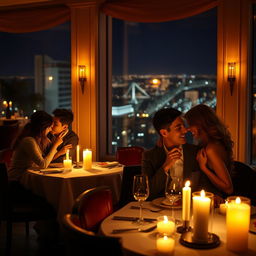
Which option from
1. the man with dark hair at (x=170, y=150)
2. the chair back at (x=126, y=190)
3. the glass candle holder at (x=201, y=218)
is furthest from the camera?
the chair back at (x=126, y=190)

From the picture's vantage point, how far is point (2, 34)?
715cm

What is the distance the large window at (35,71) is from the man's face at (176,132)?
3.86 m

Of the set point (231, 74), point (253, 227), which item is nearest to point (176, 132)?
point (253, 227)

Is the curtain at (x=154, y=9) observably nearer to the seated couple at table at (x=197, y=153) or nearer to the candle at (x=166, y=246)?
the seated couple at table at (x=197, y=153)

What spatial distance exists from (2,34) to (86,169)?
433cm

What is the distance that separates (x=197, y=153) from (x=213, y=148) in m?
0.14

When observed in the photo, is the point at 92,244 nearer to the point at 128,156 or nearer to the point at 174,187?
the point at 174,187

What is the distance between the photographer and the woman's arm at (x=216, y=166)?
2.62m

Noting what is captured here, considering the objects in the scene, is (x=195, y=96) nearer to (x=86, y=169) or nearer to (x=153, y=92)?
(x=153, y=92)

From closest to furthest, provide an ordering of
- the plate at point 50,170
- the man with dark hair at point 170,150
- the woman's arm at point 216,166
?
1. the woman's arm at point 216,166
2. the man with dark hair at point 170,150
3. the plate at point 50,170

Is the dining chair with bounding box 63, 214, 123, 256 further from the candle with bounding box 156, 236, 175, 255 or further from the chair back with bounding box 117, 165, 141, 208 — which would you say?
the chair back with bounding box 117, 165, 141, 208

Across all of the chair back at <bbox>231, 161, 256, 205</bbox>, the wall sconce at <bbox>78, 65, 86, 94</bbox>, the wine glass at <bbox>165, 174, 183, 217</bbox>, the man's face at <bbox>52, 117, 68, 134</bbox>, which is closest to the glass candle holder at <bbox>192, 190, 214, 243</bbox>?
the wine glass at <bbox>165, 174, 183, 217</bbox>

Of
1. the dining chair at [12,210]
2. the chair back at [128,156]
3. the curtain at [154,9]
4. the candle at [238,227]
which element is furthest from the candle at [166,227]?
the curtain at [154,9]

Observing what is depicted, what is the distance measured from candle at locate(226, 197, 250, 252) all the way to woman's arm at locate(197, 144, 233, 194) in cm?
94
